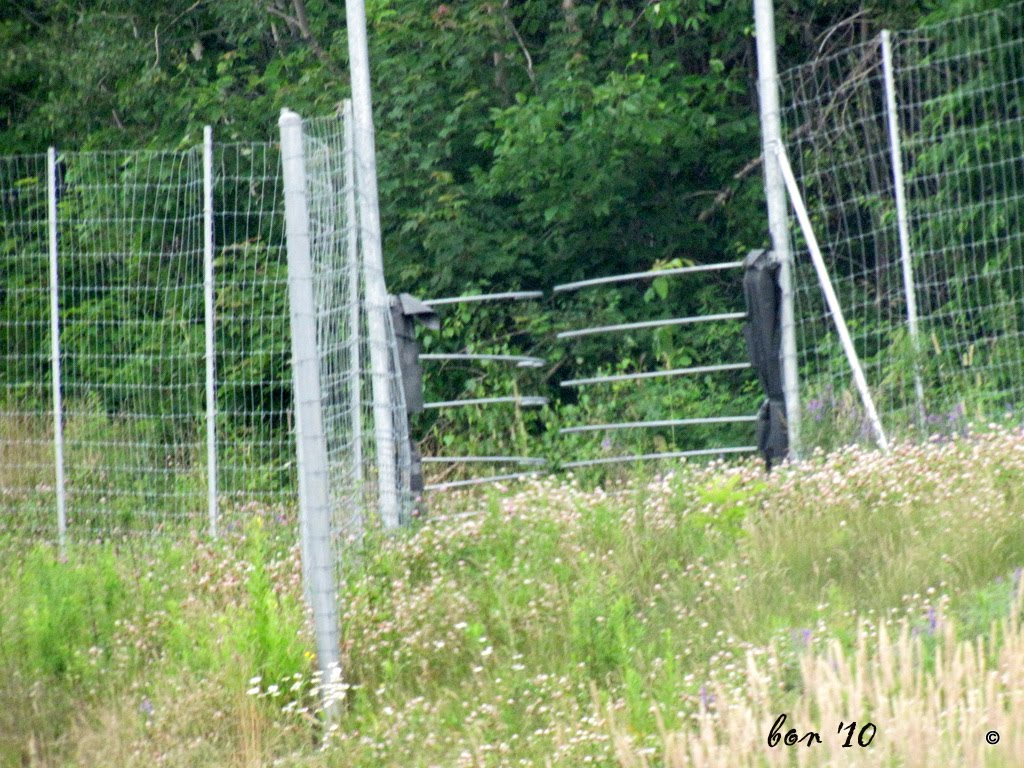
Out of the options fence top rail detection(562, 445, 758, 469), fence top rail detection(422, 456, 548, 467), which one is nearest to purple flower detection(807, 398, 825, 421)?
fence top rail detection(562, 445, 758, 469)

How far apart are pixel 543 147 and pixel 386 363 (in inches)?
190

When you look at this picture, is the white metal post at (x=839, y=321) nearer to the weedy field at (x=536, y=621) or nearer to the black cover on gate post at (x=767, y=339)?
the black cover on gate post at (x=767, y=339)

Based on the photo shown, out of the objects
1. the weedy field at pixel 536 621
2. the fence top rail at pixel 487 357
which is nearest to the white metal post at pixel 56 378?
the weedy field at pixel 536 621

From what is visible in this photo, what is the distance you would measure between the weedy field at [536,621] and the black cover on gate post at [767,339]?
35.2 inches

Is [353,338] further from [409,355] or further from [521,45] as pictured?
[521,45]

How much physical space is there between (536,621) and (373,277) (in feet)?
8.77

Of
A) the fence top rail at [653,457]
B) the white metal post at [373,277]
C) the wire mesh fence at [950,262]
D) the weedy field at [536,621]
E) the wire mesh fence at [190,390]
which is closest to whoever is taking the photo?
the weedy field at [536,621]

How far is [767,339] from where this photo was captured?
7758mm

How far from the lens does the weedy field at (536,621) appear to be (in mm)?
4328

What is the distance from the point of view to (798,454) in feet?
24.4

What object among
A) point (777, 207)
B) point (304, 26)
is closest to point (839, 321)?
point (777, 207)

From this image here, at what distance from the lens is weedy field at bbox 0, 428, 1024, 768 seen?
433cm

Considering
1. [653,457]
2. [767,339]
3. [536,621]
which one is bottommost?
[536,621]

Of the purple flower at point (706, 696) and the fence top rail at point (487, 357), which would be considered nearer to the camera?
the purple flower at point (706, 696)
